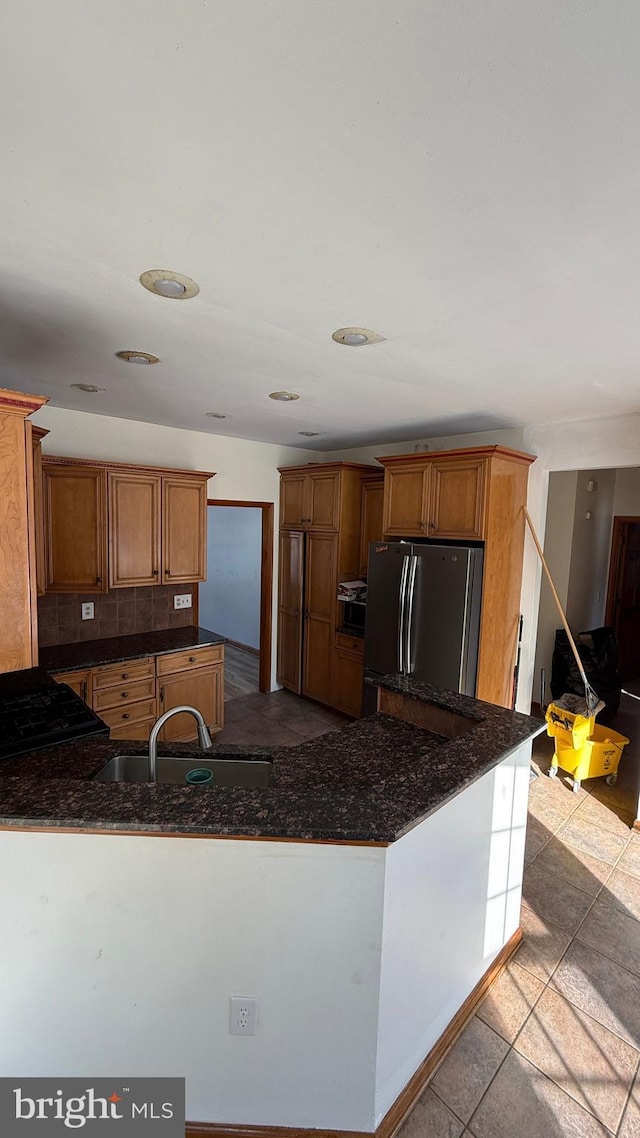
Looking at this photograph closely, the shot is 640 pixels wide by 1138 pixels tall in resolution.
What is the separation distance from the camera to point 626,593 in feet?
18.1

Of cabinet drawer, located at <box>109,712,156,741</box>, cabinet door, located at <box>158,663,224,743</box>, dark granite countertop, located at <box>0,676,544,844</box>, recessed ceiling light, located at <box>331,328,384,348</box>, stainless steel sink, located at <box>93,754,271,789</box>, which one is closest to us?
dark granite countertop, located at <box>0,676,544,844</box>

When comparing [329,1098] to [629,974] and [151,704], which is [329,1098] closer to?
[629,974]

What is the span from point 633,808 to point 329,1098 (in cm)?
266

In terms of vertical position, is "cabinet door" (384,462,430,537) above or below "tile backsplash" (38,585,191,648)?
above

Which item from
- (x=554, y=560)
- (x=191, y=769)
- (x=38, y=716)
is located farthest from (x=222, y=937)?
(x=554, y=560)

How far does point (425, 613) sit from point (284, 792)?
225 cm

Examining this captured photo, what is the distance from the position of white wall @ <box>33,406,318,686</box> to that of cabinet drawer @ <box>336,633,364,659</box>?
3.03 feet

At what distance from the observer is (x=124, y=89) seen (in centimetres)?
85

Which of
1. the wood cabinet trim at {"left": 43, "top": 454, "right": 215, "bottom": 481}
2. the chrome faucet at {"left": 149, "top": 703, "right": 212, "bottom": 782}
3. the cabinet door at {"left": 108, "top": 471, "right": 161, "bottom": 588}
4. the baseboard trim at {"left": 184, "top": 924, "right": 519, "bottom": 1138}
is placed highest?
the wood cabinet trim at {"left": 43, "top": 454, "right": 215, "bottom": 481}

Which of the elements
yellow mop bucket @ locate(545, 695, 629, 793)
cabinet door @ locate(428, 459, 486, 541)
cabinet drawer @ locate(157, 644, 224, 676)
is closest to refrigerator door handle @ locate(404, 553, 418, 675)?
cabinet door @ locate(428, 459, 486, 541)

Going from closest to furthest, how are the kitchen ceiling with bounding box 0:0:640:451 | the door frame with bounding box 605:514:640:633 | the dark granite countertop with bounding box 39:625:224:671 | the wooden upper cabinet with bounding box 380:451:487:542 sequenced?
the kitchen ceiling with bounding box 0:0:640:451
the dark granite countertop with bounding box 39:625:224:671
the wooden upper cabinet with bounding box 380:451:487:542
the door frame with bounding box 605:514:640:633

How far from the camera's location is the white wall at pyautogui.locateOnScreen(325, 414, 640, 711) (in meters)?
3.15

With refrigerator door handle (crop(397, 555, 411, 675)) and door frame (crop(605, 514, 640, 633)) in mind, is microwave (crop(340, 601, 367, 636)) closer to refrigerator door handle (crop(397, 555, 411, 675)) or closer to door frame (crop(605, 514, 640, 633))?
refrigerator door handle (crop(397, 555, 411, 675))

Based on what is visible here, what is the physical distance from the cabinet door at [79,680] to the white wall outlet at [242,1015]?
86.8 inches
